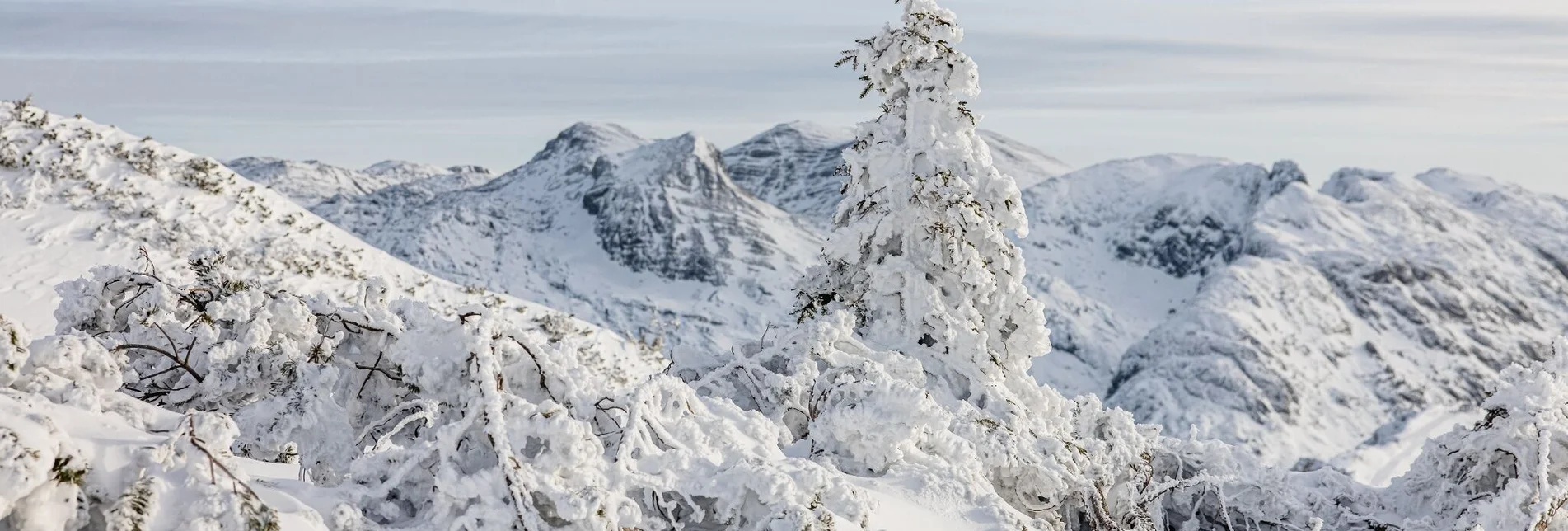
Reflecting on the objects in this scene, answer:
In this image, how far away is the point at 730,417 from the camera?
5941mm

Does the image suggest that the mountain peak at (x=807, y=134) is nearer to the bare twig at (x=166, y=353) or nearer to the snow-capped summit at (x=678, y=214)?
the snow-capped summit at (x=678, y=214)

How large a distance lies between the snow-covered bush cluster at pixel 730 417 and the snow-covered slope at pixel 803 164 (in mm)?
123292

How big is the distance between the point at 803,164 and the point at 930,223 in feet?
490

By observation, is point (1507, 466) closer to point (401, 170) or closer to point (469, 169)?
point (469, 169)

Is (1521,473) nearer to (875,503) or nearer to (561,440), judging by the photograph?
(875,503)

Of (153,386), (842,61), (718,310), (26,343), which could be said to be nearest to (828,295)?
(842,61)

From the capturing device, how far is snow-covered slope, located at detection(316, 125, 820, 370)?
75.2 metres

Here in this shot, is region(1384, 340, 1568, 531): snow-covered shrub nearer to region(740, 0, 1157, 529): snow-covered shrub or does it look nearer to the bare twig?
region(740, 0, 1157, 529): snow-covered shrub

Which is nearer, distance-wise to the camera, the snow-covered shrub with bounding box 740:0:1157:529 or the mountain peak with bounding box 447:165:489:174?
the snow-covered shrub with bounding box 740:0:1157:529

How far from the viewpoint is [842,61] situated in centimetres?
1021

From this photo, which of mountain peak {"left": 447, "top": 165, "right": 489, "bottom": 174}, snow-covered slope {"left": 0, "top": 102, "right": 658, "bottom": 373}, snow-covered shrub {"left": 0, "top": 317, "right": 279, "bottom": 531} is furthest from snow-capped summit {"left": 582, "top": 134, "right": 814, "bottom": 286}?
snow-covered shrub {"left": 0, "top": 317, "right": 279, "bottom": 531}

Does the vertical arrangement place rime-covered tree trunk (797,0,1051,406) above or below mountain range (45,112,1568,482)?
above

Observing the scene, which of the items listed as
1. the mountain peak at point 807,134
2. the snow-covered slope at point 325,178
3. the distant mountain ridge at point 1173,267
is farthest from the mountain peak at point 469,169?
the mountain peak at point 807,134

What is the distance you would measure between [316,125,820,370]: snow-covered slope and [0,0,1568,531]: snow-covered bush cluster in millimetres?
52102
